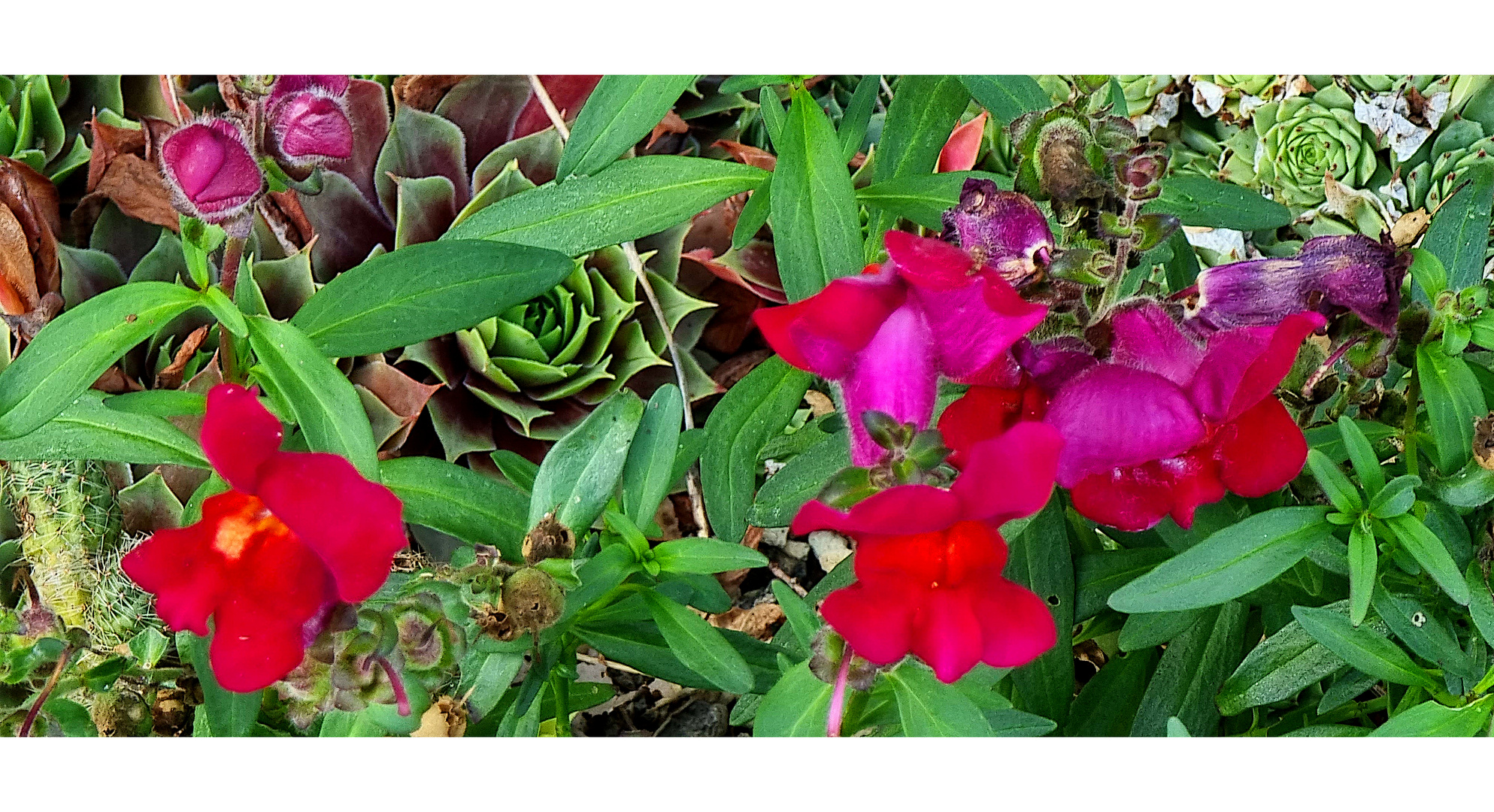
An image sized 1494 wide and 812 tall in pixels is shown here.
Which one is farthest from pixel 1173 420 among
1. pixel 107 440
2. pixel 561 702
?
pixel 107 440

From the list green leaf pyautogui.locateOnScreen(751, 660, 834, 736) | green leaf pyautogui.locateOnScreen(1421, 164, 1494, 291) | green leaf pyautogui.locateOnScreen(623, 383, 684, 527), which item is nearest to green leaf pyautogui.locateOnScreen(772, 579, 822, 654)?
green leaf pyautogui.locateOnScreen(751, 660, 834, 736)

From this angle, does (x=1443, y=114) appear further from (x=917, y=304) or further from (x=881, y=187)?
(x=917, y=304)

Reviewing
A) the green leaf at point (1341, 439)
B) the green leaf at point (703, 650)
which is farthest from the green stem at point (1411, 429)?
the green leaf at point (703, 650)

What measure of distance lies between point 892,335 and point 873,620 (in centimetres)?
14

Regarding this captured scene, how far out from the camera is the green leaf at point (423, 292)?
30.8 inches

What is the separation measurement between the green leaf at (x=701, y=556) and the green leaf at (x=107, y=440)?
32 cm

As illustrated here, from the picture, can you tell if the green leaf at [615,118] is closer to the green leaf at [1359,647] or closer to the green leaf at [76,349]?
the green leaf at [76,349]

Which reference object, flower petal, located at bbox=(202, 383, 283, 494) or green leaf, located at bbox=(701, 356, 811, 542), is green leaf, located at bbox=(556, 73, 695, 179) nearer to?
green leaf, located at bbox=(701, 356, 811, 542)

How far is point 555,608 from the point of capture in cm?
68

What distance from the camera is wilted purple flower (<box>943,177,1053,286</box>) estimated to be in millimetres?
616

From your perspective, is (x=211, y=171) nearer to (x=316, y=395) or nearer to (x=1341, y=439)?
(x=316, y=395)

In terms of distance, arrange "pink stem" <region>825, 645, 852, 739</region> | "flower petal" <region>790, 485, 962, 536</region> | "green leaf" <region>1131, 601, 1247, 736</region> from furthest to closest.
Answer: "green leaf" <region>1131, 601, 1247, 736</region> → "pink stem" <region>825, 645, 852, 739</region> → "flower petal" <region>790, 485, 962, 536</region>

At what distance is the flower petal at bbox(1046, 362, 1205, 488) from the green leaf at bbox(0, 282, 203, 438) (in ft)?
1.77

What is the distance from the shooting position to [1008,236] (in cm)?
62
